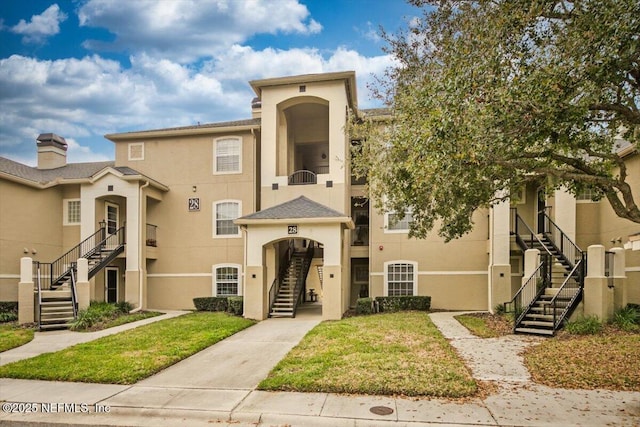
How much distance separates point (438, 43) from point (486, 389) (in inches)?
303

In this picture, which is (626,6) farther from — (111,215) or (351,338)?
(111,215)

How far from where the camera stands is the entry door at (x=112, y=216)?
795 inches

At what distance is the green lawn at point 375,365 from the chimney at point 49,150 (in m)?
18.1

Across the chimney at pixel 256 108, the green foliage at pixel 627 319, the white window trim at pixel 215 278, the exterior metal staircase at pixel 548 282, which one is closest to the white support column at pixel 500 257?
the exterior metal staircase at pixel 548 282

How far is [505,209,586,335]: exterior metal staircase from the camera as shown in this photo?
12.8 m

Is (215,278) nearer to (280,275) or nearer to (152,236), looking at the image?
(280,275)

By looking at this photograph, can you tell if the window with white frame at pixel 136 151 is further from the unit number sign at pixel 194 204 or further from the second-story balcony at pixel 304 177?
the second-story balcony at pixel 304 177

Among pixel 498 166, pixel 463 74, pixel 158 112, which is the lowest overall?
pixel 498 166

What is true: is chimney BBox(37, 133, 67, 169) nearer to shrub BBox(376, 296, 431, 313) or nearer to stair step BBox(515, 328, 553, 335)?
shrub BBox(376, 296, 431, 313)

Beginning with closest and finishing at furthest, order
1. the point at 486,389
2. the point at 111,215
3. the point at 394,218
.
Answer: the point at 486,389
the point at 394,218
the point at 111,215

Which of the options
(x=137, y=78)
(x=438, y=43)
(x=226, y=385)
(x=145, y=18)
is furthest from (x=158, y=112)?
(x=226, y=385)

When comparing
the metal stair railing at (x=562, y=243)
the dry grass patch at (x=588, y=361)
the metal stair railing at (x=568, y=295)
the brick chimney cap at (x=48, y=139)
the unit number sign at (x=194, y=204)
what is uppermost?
the brick chimney cap at (x=48, y=139)

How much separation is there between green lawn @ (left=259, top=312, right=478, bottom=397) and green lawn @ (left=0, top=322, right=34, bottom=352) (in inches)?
311

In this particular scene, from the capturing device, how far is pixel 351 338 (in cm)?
1154
